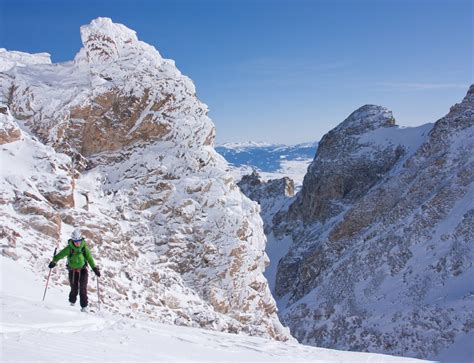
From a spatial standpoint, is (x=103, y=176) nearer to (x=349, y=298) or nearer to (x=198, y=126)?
(x=198, y=126)

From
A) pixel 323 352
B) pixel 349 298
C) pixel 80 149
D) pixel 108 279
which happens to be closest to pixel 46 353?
pixel 323 352

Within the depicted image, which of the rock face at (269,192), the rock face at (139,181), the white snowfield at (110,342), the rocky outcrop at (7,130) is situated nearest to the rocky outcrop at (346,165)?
the rock face at (269,192)

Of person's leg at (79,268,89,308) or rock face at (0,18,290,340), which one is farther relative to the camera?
rock face at (0,18,290,340)

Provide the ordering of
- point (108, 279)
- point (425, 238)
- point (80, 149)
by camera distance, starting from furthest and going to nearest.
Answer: point (425, 238) < point (80, 149) < point (108, 279)

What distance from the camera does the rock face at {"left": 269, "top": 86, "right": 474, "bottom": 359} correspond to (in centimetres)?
3556

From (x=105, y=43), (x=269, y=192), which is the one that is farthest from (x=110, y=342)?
(x=269, y=192)

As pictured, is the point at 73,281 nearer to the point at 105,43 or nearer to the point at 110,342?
the point at 110,342

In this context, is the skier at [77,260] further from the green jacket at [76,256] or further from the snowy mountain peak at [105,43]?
the snowy mountain peak at [105,43]

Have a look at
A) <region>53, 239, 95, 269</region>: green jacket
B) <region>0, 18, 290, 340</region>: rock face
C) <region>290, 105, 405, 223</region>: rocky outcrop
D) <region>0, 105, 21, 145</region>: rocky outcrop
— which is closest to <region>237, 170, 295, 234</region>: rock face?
<region>290, 105, 405, 223</region>: rocky outcrop

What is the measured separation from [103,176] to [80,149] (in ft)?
9.81

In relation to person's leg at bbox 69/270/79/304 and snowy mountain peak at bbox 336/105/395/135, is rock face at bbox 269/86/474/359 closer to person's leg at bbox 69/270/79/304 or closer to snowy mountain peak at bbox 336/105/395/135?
snowy mountain peak at bbox 336/105/395/135

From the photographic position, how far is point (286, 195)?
106m

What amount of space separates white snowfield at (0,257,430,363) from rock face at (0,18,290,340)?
1108cm

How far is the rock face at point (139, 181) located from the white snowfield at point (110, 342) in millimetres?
11084
